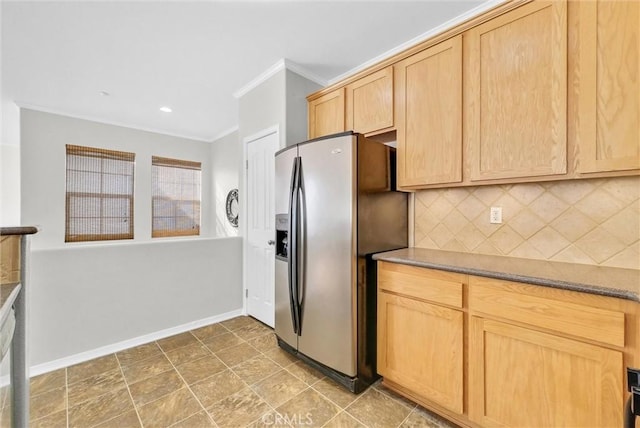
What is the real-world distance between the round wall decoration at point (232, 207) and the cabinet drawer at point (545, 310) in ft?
13.4

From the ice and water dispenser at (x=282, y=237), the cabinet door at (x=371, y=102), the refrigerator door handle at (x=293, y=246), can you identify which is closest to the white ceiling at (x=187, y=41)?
the cabinet door at (x=371, y=102)

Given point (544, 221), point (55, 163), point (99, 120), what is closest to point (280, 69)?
point (544, 221)

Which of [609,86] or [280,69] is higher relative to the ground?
[280,69]

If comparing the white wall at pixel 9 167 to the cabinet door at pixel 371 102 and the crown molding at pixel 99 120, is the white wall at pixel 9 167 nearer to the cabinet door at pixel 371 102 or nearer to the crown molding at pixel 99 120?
the crown molding at pixel 99 120

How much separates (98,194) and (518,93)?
542cm

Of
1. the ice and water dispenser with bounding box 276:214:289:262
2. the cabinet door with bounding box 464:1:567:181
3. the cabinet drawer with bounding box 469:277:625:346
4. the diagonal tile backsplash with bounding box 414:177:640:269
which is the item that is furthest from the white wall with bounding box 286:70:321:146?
the cabinet drawer with bounding box 469:277:625:346

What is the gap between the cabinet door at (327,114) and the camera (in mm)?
2469

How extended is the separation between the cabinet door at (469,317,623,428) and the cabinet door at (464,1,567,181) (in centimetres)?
86

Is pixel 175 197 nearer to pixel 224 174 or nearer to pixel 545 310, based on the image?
pixel 224 174

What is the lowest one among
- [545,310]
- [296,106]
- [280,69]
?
[545,310]

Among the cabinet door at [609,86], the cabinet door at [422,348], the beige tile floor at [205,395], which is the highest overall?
the cabinet door at [609,86]

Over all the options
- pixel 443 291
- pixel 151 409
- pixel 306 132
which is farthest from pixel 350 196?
pixel 151 409

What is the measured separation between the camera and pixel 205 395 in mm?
1794

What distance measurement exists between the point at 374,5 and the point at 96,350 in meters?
3.48
